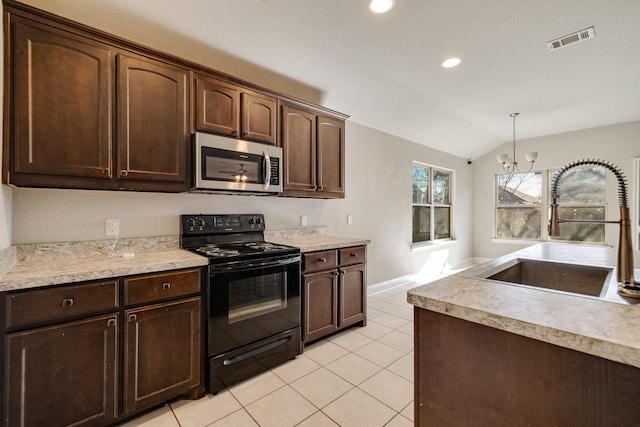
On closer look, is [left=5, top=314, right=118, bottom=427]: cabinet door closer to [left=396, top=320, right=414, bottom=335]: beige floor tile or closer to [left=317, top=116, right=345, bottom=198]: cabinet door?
[left=317, top=116, right=345, bottom=198]: cabinet door

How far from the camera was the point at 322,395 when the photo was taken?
6.45 feet

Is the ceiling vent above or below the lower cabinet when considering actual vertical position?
above

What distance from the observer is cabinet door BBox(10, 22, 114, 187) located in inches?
61.3

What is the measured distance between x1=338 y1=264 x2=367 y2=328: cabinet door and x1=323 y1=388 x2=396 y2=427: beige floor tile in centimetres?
88

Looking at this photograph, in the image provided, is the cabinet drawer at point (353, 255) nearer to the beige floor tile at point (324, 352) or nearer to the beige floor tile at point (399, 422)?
the beige floor tile at point (324, 352)

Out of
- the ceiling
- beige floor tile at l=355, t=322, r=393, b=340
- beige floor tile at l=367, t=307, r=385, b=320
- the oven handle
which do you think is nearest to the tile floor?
beige floor tile at l=355, t=322, r=393, b=340

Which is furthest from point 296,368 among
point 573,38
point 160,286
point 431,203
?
point 431,203

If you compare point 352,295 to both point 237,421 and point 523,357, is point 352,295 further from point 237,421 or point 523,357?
point 523,357

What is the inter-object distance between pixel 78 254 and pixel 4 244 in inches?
15.2

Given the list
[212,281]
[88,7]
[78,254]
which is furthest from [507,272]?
[88,7]

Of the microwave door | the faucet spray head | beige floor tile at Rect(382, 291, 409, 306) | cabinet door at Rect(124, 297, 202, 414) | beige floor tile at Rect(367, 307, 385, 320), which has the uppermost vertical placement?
the microwave door

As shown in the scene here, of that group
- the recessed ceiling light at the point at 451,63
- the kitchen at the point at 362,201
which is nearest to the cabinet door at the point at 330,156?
the kitchen at the point at 362,201

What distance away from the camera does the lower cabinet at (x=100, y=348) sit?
4.44 ft

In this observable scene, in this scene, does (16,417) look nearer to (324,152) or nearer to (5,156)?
(5,156)
